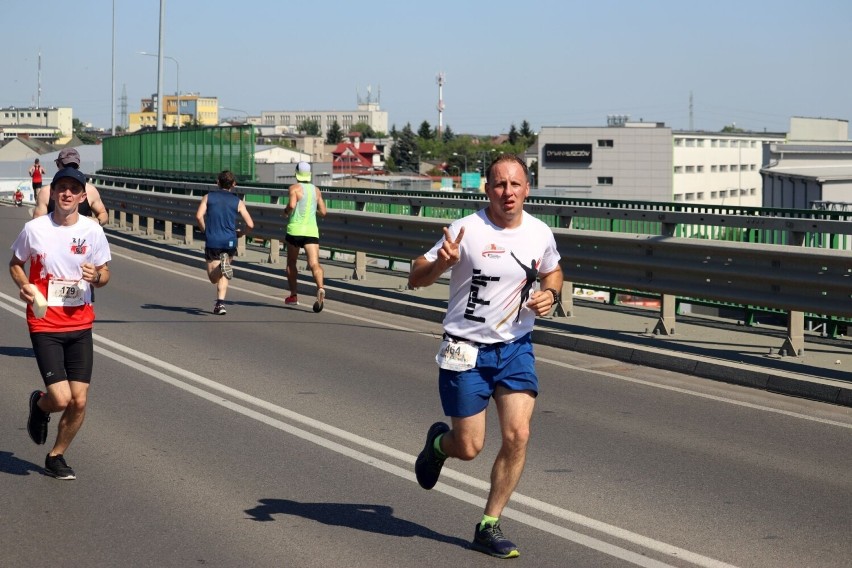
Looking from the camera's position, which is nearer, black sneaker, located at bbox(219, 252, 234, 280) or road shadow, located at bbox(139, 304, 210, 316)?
black sneaker, located at bbox(219, 252, 234, 280)

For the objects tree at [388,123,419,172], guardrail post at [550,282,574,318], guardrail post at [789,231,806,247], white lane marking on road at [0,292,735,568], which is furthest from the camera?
tree at [388,123,419,172]

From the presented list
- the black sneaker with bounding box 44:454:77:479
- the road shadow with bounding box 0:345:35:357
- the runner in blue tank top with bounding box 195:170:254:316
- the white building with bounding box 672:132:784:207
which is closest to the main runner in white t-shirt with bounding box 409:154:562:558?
the black sneaker with bounding box 44:454:77:479

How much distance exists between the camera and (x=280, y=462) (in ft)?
26.2

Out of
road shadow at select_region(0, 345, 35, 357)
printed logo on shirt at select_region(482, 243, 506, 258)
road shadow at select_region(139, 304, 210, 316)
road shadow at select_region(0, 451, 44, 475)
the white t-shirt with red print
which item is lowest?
road shadow at select_region(0, 451, 44, 475)

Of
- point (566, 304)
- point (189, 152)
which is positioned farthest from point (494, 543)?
point (189, 152)

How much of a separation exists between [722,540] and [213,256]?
36.2 feet

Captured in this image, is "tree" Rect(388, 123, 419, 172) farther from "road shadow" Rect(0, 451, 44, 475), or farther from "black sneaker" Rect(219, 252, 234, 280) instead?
"road shadow" Rect(0, 451, 44, 475)

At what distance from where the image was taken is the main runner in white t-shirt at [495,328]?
599 cm

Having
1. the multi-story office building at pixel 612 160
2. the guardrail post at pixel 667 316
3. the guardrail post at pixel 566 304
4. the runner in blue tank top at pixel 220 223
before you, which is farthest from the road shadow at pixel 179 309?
the multi-story office building at pixel 612 160

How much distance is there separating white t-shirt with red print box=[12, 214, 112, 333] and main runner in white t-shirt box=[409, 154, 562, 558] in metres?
2.33

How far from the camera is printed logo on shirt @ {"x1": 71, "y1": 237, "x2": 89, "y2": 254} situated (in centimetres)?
748

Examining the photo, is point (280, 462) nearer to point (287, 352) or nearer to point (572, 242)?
point (287, 352)

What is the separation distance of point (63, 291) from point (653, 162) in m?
112

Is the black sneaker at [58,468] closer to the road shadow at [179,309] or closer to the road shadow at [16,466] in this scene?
the road shadow at [16,466]
